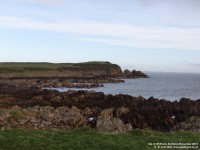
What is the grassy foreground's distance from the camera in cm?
2053

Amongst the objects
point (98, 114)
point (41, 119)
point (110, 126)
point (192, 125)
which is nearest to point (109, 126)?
point (110, 126)

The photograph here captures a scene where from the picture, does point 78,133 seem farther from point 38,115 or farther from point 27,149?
point 38,115

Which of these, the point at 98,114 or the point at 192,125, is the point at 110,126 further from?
the point at 98,114

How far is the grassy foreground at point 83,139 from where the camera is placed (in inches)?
808

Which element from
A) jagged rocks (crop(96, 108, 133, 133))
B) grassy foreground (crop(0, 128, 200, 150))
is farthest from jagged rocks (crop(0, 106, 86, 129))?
grassy foreground (crop(0, 128, 200, 150))

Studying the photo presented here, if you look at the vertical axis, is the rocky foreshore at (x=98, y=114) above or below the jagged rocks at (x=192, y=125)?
below

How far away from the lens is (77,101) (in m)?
57.6

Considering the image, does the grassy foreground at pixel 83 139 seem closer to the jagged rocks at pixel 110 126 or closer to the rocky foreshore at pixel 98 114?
the jagged rocks at pixel 110 126

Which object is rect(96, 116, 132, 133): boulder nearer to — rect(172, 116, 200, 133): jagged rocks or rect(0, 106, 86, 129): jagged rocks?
rect(172, 116, 200, 133): jagged rocks

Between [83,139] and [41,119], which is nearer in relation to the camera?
[83,139]

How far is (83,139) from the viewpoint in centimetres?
2206

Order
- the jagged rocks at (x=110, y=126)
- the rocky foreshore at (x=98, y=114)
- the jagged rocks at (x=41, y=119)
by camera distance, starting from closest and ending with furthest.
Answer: the jagged rocks at (x=110, y=126), the rocky foreshore at (x=98, y=114), the jagged rocks at (x=41, y=119)

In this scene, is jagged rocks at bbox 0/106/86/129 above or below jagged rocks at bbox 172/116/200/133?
below

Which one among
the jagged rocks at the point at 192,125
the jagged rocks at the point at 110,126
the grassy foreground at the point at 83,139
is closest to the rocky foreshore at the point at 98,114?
the jagged rocks at the point at 110,126
